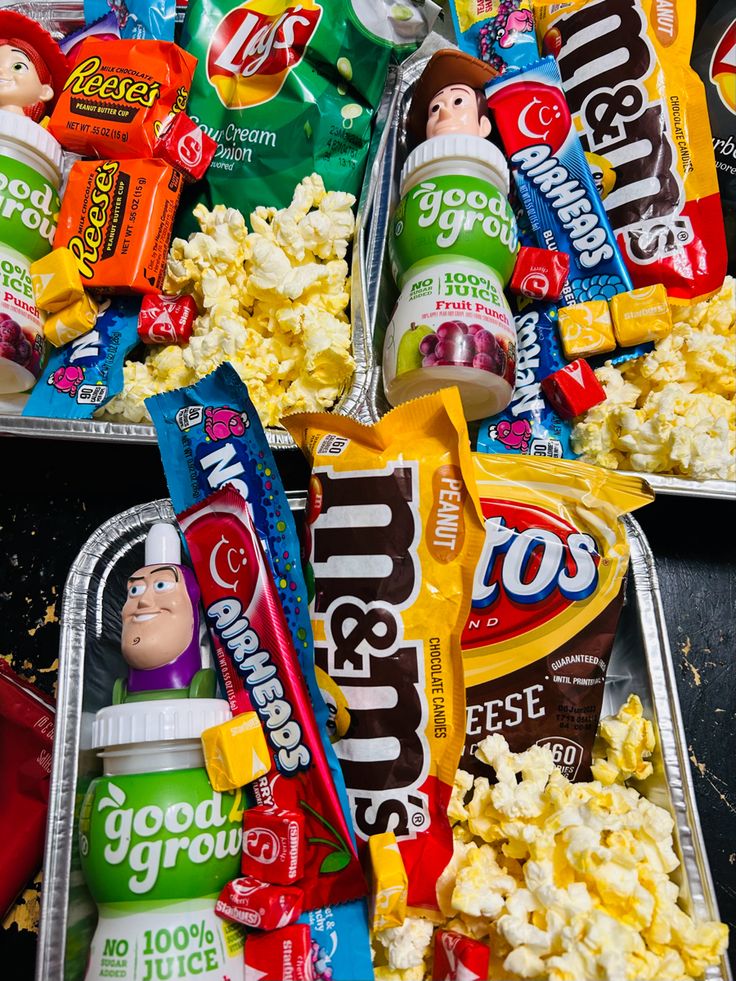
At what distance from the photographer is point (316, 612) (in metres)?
1.05

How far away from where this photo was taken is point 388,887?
2.91 feet

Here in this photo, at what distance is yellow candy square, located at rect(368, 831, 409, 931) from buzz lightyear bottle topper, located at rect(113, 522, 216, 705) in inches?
13.7

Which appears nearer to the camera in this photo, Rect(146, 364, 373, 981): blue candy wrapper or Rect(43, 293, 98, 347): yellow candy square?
Rect(146, 364, 373, 981): blue candy wrapper

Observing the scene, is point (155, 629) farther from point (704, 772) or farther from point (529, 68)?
point (529, 68)

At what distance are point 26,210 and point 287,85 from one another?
61cm

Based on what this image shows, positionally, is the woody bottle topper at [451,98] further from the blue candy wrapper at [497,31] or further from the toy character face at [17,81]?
the toy character face at [17,81]

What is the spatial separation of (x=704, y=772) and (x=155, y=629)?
1.08m

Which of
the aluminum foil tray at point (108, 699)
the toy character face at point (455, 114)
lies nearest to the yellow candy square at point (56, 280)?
the aluminum foil tray at point (108, 699)

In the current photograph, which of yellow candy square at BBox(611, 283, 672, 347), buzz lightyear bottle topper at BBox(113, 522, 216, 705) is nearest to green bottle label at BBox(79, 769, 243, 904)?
buzz lightyear bottle topper at BBox(113, 522, 216, 705)

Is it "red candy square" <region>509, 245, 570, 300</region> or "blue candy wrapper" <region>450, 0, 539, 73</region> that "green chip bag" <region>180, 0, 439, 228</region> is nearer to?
"blue candy wrapper" <region>450, 0, 539, 73</region>

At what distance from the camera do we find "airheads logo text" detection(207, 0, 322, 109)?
1.40 meters

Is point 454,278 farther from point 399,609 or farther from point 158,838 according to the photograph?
point 158,838

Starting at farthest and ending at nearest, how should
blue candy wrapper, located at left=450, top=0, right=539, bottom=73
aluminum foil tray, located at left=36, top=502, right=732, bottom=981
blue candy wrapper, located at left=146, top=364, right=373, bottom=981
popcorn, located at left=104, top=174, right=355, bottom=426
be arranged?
blue candy wrapper, located at left=450, top=0, right=539, bottom=73
popcorn, located at left=104, top=174, right=355, bottom=426
blue candy wrapper, located at left=146, top=364, right=373, bottom=981
aluminum foil tray, located at left=36, top=502, right=732, bottom=981

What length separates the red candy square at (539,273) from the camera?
1337 millimetres
